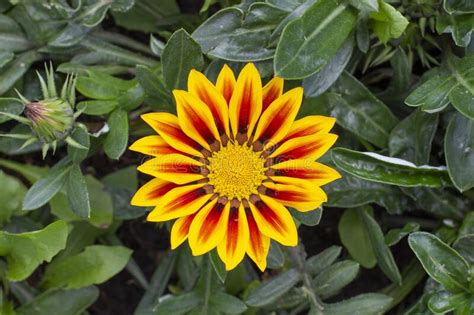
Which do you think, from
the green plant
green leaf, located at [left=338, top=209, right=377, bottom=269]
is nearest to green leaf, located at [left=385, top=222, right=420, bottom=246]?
the green plant

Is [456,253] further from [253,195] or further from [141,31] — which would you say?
[141,31]

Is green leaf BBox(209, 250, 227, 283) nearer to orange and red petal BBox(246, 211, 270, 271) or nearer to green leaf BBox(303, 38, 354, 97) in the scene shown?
orange and red petal BBox(246, 211, 270, 271)

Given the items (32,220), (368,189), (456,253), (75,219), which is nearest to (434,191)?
(368,189)

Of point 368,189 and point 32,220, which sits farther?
point 32,220

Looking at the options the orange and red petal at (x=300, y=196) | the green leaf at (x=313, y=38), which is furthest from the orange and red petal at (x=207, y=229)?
the green leaf at (x=313, y=38)

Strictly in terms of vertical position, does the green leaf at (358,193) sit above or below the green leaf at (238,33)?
below

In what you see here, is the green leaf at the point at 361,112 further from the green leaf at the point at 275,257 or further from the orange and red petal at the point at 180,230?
the orange and red petal at the point at 180,230
